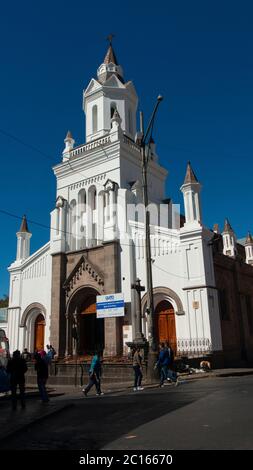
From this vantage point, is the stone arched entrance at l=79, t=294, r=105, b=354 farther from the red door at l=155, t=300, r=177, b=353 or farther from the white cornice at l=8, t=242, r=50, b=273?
the white cornice at l=8, t=242, r=50, b=273

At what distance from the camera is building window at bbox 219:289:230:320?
25891mm

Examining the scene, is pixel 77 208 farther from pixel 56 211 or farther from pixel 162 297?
pixel 162 297

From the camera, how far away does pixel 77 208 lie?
30156 mm

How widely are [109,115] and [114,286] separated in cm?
1387

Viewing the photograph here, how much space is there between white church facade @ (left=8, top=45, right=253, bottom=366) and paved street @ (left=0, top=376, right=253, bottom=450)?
36.8 ft

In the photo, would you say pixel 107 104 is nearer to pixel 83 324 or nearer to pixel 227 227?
pixel 227 227

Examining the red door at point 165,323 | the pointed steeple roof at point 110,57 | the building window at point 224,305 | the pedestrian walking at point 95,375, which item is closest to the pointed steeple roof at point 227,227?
the building window at point 224,305

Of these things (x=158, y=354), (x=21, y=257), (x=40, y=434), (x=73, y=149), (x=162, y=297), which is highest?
(x=73, y=149)

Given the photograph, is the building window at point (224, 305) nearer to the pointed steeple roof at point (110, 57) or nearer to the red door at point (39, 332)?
the red door at point (39, 332)

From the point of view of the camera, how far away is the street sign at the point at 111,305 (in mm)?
23781

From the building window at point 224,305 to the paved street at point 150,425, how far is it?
1374cm

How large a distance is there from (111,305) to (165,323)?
335cm

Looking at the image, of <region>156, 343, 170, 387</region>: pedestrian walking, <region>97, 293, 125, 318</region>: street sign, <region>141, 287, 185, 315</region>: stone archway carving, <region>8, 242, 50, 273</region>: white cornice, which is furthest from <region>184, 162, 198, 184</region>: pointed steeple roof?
<region>8, 242, 50, 273</region>: white cornice
